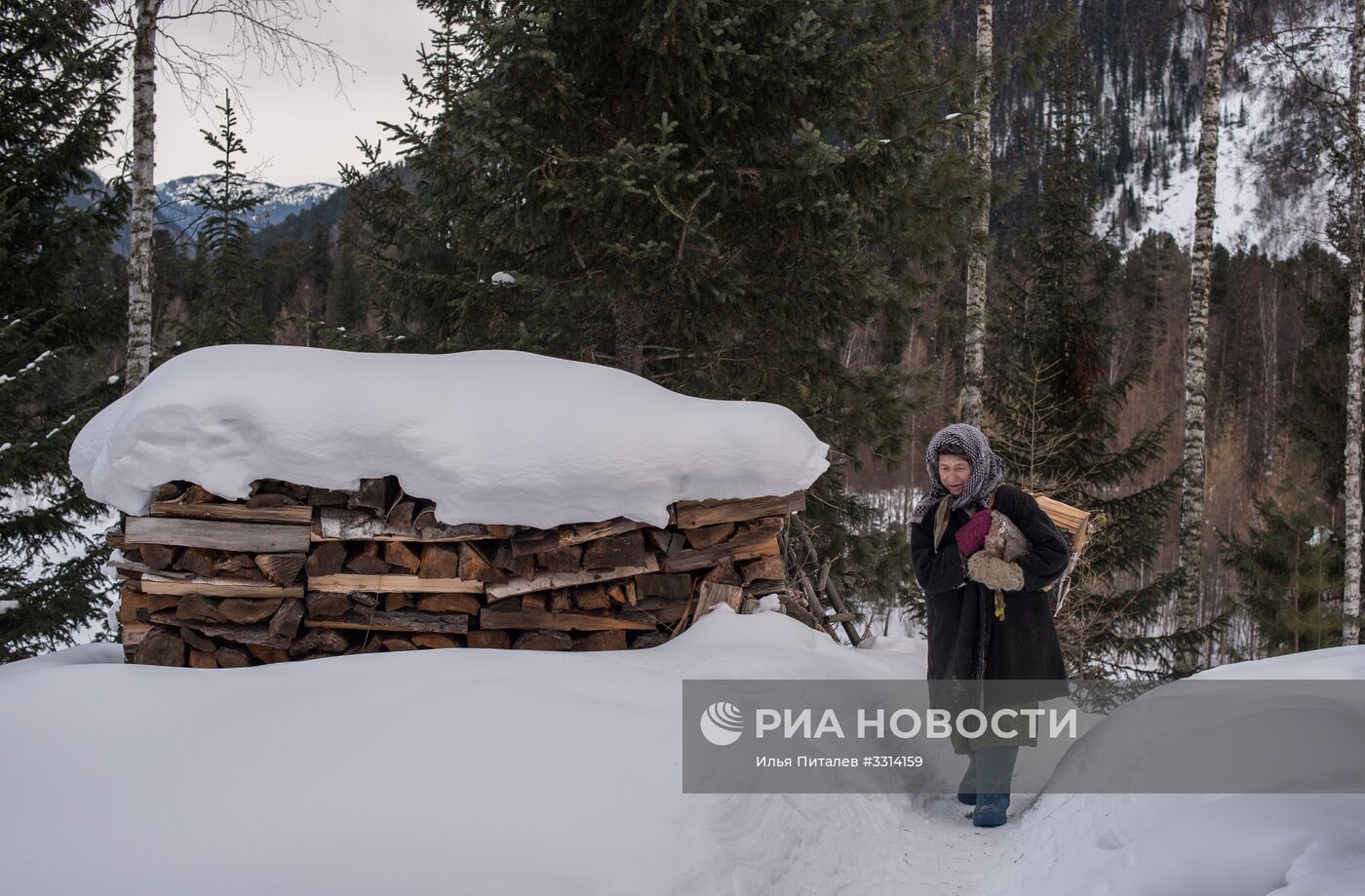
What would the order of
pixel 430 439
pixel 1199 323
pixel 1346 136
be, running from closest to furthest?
1. pixel 430 439
2. pixel 1199 323
3. pixel 1346 136

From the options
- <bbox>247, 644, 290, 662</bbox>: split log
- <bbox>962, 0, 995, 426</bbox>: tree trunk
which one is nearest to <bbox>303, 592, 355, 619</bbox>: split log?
<bbox>247, 644, 290, 662</bbox>: split log

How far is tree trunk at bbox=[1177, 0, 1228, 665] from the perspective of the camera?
1188cm

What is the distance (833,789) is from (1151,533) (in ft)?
33.8

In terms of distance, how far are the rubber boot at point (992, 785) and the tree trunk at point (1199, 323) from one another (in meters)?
9.36

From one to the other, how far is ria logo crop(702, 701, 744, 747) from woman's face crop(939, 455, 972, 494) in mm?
1398

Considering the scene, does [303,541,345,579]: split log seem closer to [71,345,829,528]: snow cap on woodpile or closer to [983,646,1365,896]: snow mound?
[71,345,829,528]: snow cap on woodpile

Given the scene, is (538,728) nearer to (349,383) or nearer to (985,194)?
(349,383)

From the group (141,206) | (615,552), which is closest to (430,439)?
(615,552)

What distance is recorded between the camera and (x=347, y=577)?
4.42 m

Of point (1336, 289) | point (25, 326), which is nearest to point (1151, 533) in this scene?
point (1336, 289)

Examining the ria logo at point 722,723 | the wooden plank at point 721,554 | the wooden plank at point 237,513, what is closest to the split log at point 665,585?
the wooden plank at point 721,554

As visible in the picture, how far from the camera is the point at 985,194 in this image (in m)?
8.62

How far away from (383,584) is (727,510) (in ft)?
6.14

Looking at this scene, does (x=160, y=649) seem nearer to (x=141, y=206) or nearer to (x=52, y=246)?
(x=141, y=206)
